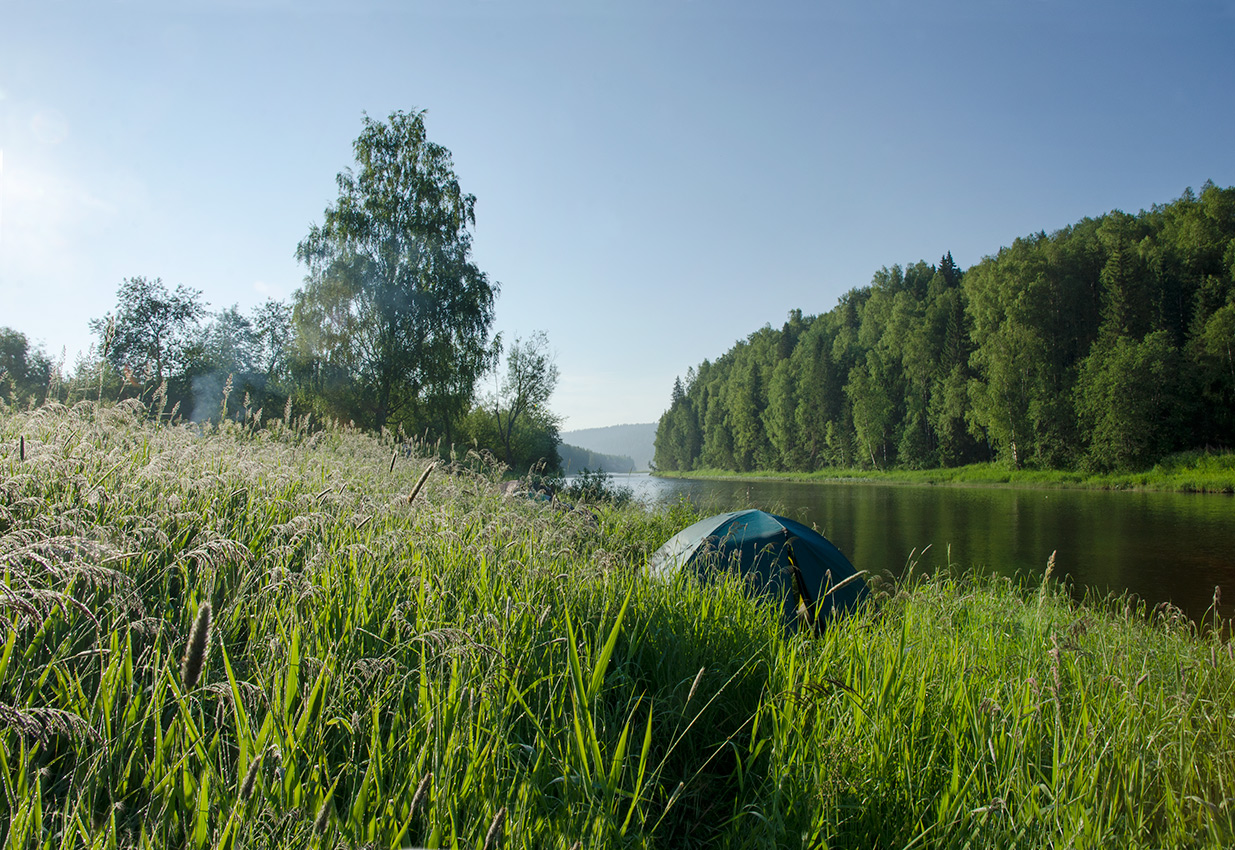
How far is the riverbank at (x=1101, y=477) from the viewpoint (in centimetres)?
2852

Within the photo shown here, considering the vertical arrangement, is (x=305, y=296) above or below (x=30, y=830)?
above

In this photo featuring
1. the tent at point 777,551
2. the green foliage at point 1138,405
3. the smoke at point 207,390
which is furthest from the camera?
the smoke at point 207,390

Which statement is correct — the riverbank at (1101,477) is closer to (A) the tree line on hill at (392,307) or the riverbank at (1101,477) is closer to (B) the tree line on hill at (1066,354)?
(B) the tree line on hill at (1066,354)

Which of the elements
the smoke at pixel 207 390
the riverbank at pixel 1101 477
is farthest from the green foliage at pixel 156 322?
the riverbank at pixel 1101 477

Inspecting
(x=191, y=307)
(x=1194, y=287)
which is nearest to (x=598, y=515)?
(x=191, y=307)

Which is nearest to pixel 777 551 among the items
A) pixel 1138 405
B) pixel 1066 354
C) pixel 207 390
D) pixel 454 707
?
pixel 454 707

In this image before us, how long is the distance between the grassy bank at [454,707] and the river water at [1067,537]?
4.90 meters

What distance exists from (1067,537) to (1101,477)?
23.1 m

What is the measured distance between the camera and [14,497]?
287 cm

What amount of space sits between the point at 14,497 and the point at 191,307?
4856cm

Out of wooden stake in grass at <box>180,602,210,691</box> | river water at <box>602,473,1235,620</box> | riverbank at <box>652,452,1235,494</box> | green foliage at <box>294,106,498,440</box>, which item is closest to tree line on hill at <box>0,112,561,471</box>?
green foliage at <box>294,106,498,440</box>

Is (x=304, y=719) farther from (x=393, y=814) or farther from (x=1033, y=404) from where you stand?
(x=1033, y=404)

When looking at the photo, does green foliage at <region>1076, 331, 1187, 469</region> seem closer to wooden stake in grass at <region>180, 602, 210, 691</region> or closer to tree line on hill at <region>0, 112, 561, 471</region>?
tree line on hill at <region>0, 112, 561, 471</region>

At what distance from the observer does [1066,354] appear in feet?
135
